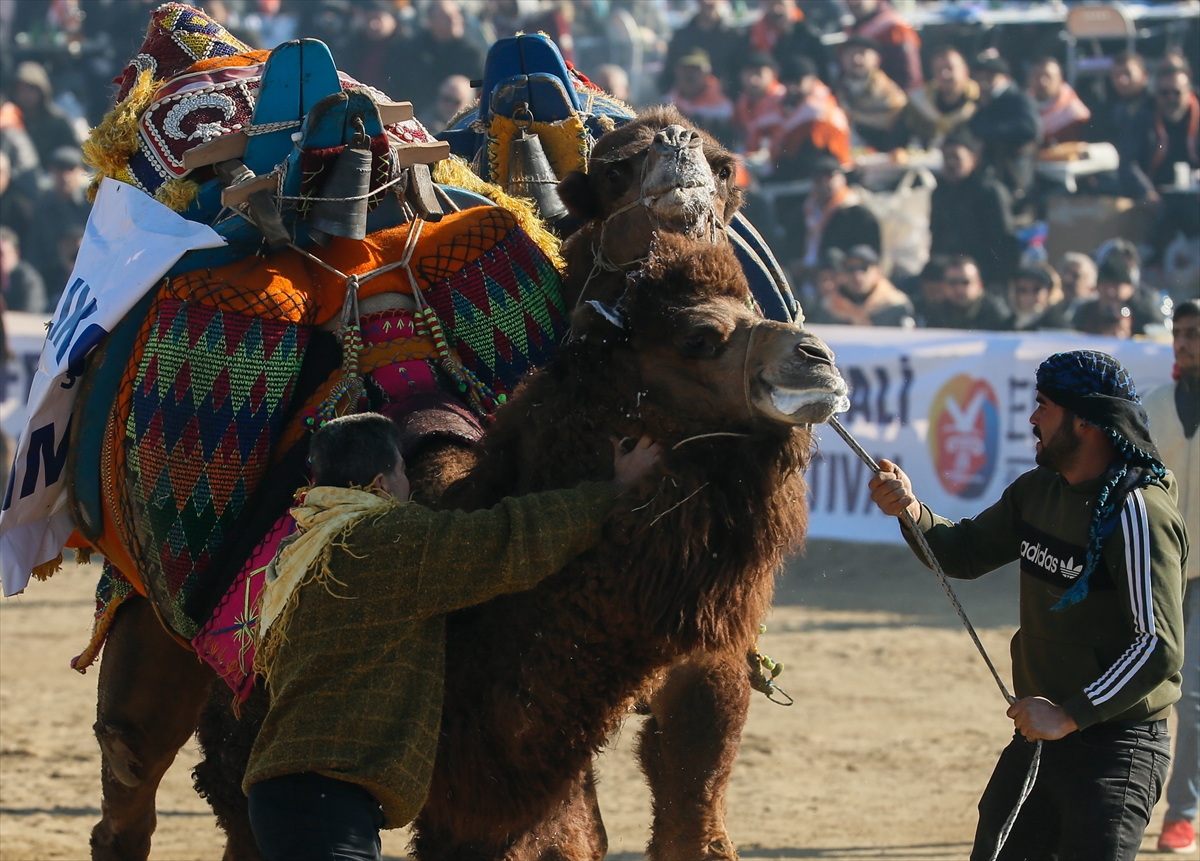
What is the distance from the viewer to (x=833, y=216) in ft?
38.8

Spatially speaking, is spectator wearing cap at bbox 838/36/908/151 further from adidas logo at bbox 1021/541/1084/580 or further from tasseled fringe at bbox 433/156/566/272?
adidas logo at bbox 1021/541/1084/580

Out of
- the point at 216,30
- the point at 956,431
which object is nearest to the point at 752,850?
the point at 216,30

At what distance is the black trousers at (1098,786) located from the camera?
330cm

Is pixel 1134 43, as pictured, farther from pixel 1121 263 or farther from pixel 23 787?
pixel 23 787

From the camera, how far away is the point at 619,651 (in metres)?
3.04

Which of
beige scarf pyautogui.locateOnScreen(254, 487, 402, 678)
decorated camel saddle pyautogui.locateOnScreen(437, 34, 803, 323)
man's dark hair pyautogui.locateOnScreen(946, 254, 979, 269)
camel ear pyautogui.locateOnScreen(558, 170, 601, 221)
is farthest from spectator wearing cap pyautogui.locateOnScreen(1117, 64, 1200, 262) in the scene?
beige scarf pyautogui.locateOnScreen(254, 487, 402, 678)

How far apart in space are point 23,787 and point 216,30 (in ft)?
10.6

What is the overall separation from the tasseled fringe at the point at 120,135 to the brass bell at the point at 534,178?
1157mm

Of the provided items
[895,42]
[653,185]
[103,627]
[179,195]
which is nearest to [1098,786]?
[653,185]

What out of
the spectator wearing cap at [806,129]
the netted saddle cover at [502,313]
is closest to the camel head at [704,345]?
the netted saddle cover at [502,313]

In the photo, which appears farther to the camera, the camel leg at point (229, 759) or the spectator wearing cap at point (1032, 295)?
the spectator wearing cap at point (1032, 295)

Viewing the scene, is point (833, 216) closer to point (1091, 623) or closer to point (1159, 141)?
point (1159, 141)

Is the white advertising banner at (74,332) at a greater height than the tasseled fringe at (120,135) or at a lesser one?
lesser

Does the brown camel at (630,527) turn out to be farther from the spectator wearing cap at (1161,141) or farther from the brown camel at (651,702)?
the spectator wearing cap at (1161,141)
